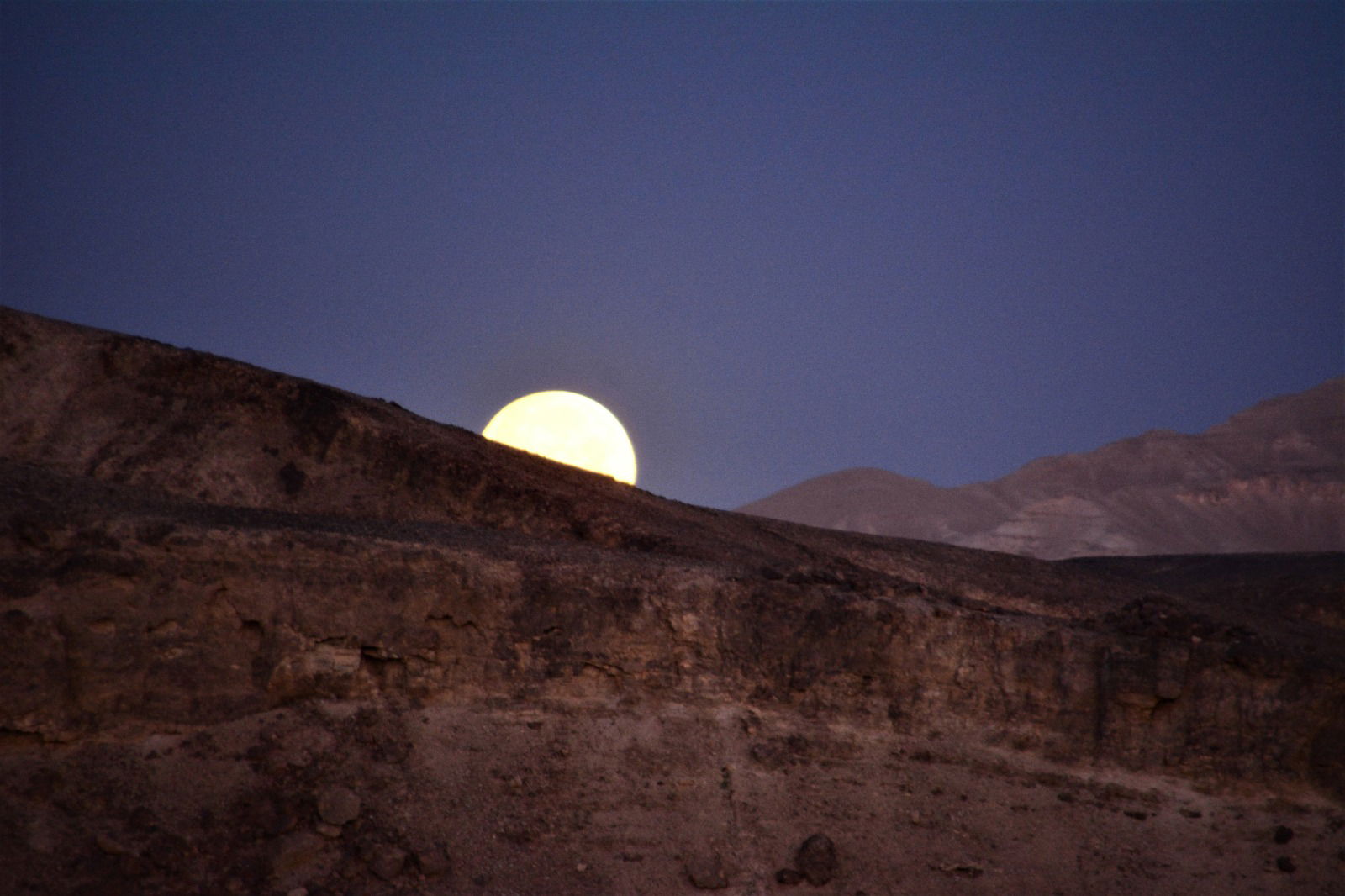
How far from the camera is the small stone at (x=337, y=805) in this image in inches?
499

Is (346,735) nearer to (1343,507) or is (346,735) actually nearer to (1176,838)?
(1176,838)

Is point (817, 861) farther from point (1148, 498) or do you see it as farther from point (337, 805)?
point (1148, 498)

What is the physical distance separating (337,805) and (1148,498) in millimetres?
75266

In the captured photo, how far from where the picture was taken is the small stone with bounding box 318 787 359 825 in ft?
41.6

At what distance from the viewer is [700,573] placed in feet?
55.7

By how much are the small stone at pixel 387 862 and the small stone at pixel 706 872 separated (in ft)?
10.8

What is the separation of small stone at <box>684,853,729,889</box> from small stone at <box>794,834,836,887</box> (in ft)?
3.22

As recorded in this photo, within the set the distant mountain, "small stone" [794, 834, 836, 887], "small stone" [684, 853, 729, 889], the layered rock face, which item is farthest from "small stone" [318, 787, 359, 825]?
the distant mountain

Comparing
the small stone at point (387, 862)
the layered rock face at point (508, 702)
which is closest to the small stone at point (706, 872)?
the layered rock face at point (508, 702)

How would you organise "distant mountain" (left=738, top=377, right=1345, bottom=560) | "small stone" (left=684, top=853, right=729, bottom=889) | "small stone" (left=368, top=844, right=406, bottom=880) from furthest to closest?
"distant mountain" (left=738, top=377, right=1345, bottom=560) → "small stone" (left=684, top=853, right=729, bottom=889) → "small stone" (left=368, top=844, right=406, bottom=880)

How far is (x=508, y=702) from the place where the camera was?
14.9m

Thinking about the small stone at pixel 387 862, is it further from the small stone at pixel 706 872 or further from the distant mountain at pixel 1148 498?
the distant mountain at pixel 1148 498

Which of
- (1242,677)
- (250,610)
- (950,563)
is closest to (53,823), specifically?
(250,610)

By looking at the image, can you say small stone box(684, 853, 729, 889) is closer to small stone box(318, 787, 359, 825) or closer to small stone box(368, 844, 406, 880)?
small stone box(368, 844, 406, 880)
